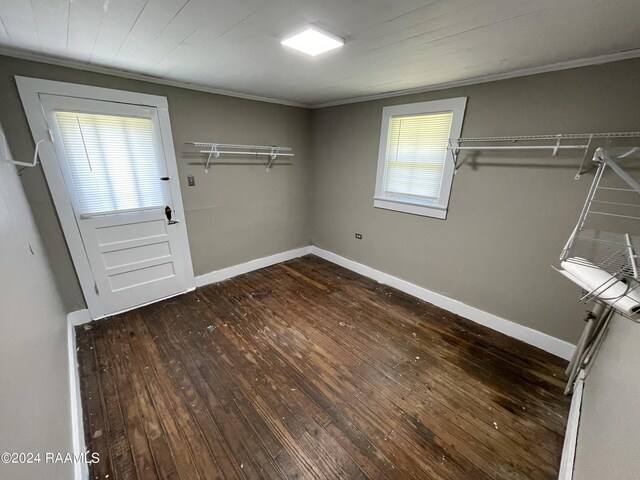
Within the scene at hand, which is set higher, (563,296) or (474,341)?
(563,296)

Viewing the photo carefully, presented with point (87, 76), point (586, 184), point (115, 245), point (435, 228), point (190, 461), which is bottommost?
point (190, 461)

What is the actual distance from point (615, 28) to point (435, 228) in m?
1.77

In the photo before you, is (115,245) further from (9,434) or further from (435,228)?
(435,228)

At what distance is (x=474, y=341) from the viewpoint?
7.62 feet

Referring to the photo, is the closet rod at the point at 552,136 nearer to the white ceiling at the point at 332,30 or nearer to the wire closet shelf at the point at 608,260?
the wire closet shelf at the point at 608,260

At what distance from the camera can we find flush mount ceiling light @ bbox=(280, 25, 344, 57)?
4.38ft

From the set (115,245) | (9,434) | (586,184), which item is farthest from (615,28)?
(115,245)

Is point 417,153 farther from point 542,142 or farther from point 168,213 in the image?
point 168,213

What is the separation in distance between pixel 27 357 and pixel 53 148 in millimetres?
1868

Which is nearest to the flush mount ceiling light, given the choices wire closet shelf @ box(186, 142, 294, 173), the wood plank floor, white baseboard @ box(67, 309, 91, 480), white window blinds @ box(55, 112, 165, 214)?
wire closet shelf @ box(186, 142, 294, 173)

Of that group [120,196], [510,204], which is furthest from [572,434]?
[120,196]

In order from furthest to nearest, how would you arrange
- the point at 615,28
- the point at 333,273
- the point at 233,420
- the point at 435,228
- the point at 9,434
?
1. the point at 333,273
2. the point at 435,228
3. the point at 233,420
4. the point at 615,28
5. the point at 9,434

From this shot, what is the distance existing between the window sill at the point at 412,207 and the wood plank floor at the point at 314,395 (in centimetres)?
108

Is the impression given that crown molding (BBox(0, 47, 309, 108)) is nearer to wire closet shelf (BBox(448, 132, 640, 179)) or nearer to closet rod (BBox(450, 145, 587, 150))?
wire closet shelf (BBox(448, 132, 640, 179))
